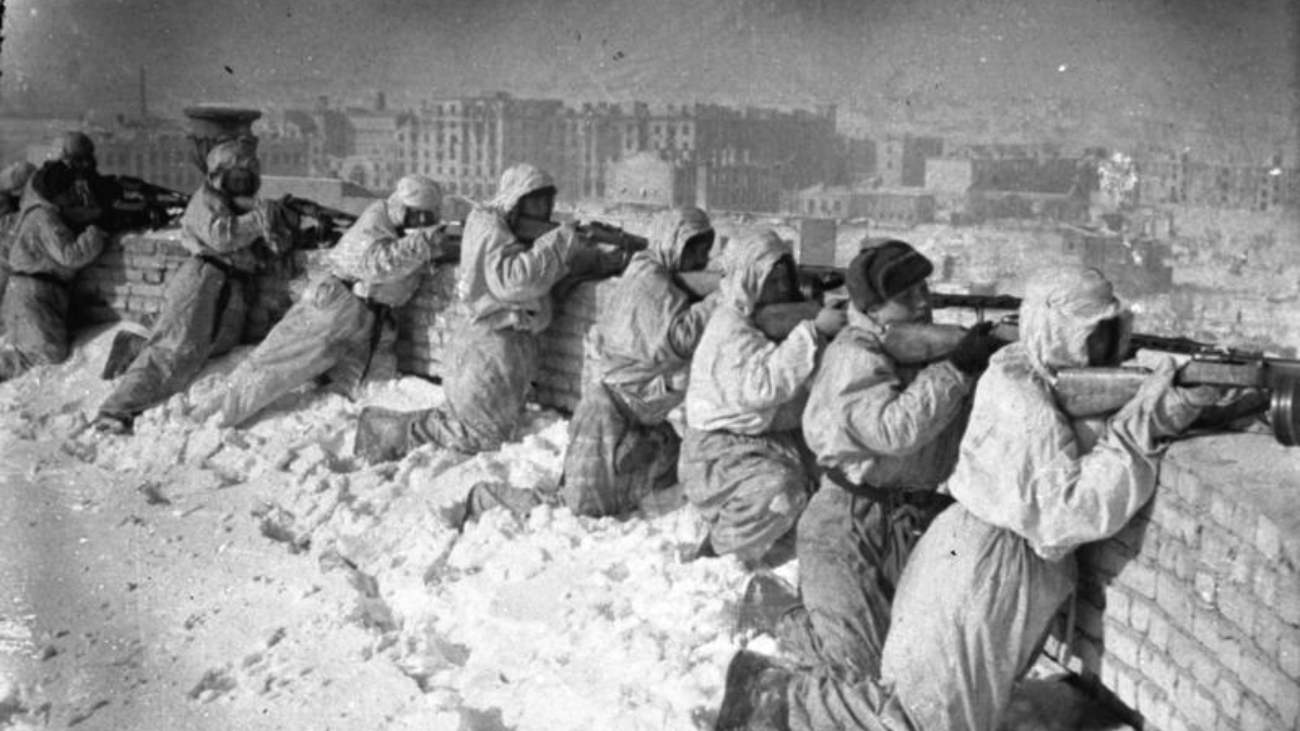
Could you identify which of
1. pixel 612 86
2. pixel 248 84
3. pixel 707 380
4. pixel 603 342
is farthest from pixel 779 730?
pixel 248 84

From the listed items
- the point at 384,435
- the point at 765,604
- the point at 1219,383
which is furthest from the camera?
the point at 384,435

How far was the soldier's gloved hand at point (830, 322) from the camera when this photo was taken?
17.9ft

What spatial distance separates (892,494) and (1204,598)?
51.3 inches

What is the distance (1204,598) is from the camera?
12.4 ft

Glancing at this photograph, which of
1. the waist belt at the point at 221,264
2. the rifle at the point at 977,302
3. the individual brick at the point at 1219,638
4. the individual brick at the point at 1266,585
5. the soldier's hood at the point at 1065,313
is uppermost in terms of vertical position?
the soldier's hood at the point at 1065,313

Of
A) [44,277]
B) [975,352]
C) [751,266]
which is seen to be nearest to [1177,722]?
[975,352]

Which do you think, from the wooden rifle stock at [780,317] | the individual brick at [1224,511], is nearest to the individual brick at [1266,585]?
the individual brick at [1224,511]

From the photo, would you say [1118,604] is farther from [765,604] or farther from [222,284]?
[222,284]

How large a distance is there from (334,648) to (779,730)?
2119mm

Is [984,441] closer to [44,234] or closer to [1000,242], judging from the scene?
[44,234]

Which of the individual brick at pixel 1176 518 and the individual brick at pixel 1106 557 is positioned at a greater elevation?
the individual brick at pixel 1176 518

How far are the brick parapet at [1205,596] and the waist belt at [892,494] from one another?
0.66 m

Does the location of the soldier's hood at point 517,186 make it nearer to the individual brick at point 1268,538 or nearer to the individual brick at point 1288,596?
the individual brick at point 1268,538

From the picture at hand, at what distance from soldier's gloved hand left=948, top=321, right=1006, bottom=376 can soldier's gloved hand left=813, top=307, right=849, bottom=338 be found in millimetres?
661
